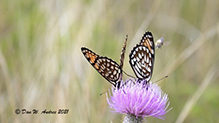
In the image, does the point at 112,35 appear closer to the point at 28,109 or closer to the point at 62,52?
the point at 62,52

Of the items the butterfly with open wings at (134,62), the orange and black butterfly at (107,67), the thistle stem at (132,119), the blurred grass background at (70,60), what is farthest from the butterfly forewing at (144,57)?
the blurred grass background at (70,60)

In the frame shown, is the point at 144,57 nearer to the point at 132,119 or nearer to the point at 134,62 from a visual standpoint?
the point at 134,62

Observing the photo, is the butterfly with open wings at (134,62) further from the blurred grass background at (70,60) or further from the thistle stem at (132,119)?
the blurred grass background at (70,60)

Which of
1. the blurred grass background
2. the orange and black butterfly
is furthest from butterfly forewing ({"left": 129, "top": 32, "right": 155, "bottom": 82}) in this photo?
the blurred grass background

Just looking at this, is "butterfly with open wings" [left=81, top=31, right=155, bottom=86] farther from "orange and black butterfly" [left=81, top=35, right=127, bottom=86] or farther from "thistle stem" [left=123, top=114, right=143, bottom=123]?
"thistle stem" [left=123, top=114, right=143, bottom=123]

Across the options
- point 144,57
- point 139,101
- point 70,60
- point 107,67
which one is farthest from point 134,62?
point 70,60
